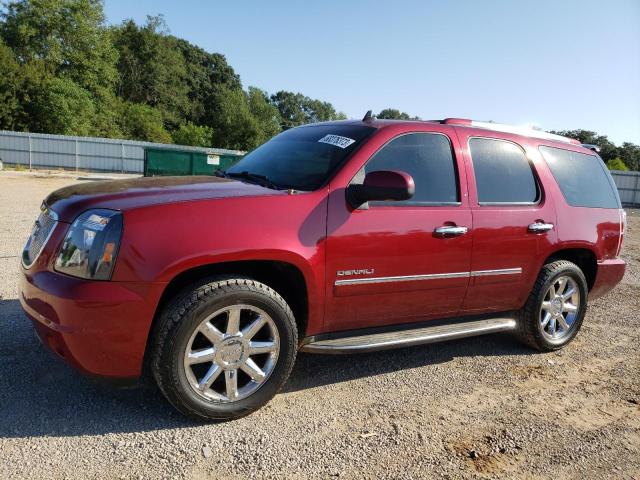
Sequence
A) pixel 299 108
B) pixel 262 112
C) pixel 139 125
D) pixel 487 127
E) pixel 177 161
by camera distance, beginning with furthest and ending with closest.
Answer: pixel 299 108 → pixel 262 112 → pixel 139 125 → pixel 177 161 → pixel 487 127

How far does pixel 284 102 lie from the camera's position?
118m

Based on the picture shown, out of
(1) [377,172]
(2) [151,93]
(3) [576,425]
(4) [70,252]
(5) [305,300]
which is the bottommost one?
(3) [576,425]

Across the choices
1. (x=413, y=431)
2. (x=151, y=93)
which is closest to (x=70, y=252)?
(x=413, y=431)

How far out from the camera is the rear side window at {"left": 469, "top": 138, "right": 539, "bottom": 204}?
393cm

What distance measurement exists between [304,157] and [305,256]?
94 centimetres

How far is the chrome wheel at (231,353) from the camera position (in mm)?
2875

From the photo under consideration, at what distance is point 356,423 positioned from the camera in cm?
305

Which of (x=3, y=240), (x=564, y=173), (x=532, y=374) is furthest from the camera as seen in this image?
(x=3, y=240)

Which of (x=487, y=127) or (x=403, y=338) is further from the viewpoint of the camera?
(x=487, y=127)

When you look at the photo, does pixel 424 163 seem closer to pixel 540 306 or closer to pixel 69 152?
pixel 540 306

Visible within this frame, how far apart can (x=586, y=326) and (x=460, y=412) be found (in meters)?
2.79

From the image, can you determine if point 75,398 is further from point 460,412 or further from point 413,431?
point 460,412

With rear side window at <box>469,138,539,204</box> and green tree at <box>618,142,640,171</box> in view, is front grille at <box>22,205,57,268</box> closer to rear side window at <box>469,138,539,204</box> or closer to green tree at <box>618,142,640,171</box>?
rear side window at <box>469,138,539,204</box>

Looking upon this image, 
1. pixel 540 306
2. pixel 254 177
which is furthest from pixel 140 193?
pixel 540 306
